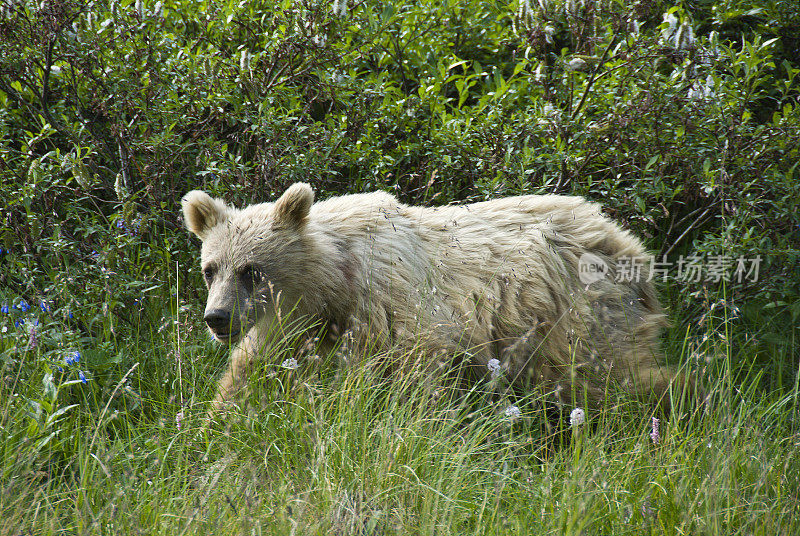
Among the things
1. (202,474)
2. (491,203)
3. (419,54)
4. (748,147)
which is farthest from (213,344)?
(748,147)

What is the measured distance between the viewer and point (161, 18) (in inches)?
207

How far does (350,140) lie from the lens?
5.40m

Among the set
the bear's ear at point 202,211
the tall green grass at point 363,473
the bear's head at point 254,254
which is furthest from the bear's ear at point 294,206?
the tall green grass at point 363,473

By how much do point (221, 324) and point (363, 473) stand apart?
1354 mm

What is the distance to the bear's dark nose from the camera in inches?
145

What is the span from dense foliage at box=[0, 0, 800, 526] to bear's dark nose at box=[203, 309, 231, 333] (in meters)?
0.56

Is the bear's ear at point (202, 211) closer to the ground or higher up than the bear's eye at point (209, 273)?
higher up

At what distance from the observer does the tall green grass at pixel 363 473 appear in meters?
2.48

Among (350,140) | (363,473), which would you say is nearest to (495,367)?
(363,473)

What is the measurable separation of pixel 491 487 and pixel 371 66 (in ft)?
14.3

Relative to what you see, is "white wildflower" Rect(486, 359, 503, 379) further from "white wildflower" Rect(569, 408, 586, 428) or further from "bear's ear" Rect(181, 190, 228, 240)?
"bear's ear" Rect(181, 190, 228, 240)

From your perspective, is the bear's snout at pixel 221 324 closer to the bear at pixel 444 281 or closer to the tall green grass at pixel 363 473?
the bear at pixel 444 281

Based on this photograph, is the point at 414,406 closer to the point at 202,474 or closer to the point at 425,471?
the point at 425,471

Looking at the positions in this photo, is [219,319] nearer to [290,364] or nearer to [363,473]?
[290,364]
